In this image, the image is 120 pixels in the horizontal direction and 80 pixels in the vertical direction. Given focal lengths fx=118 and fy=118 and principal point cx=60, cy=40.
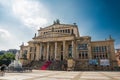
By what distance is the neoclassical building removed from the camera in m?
42.8

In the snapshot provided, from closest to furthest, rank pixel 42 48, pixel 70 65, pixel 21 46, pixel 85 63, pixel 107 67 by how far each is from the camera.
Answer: pixel 70 65, pixel 107 67, pixel 85 63, pixel 42 48, pixel 21 46

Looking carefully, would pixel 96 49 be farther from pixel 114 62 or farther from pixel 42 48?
pixel 42 48

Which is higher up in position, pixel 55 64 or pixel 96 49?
pixel 96 49

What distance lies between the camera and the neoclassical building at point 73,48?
4275 centimetres

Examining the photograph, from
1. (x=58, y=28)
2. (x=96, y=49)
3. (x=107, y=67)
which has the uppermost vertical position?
(x=58, y=28)

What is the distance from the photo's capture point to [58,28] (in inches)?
2064

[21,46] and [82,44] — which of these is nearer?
[82,44]

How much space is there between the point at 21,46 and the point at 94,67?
3600 cm

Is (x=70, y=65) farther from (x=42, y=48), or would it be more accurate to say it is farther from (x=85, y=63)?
(x=42, y=48)

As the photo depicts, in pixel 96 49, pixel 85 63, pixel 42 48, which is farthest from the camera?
pixel 42 48

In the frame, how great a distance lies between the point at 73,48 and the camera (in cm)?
4472

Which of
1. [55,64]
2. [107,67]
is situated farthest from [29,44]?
[107,67]

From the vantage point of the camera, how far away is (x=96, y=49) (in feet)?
149

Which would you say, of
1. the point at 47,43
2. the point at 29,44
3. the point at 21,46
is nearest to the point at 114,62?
the point at 47,43
